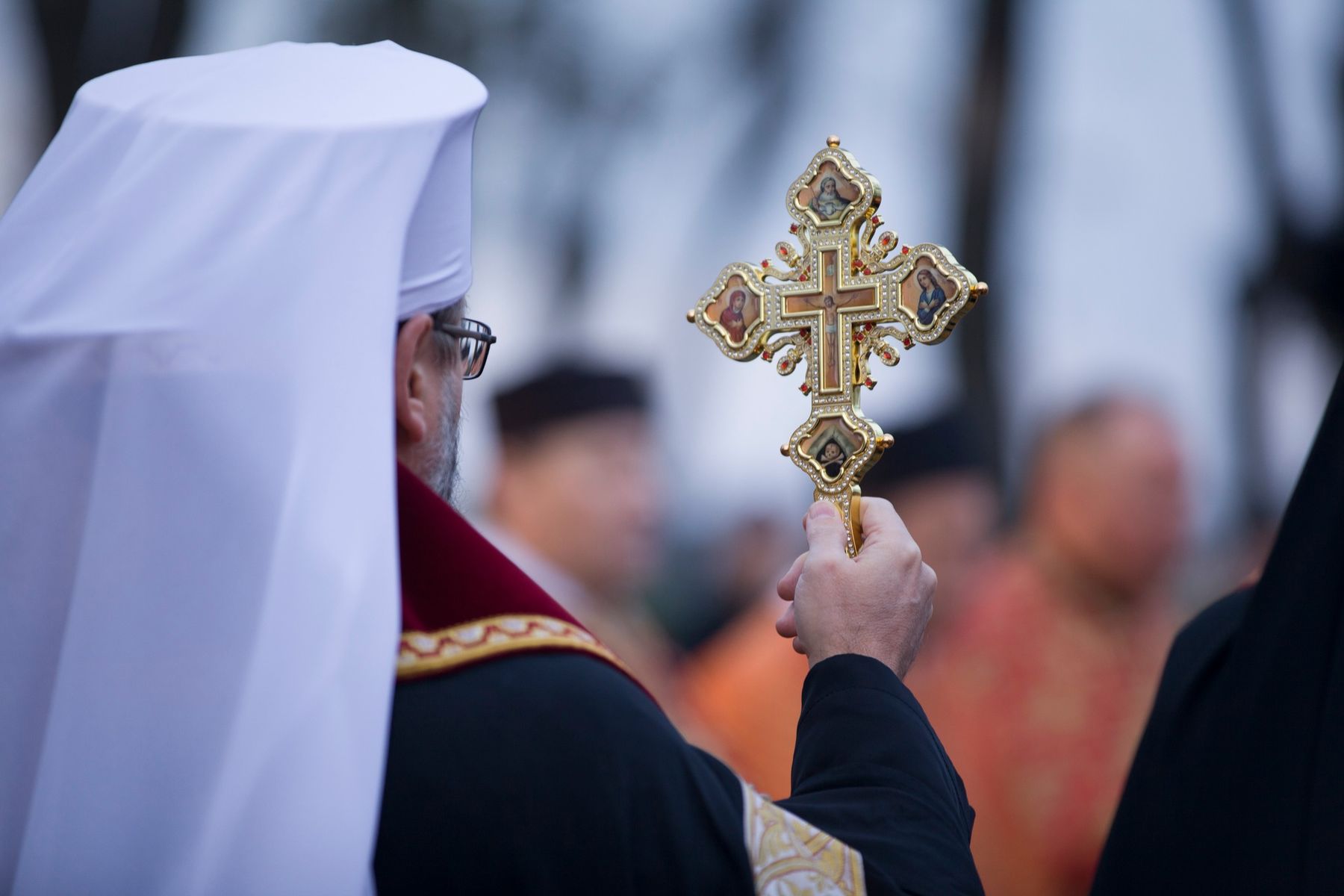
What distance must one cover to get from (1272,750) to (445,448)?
1236 millimetres

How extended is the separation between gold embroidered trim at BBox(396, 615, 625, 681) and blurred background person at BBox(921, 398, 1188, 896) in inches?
173

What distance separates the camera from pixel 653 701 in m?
1.70

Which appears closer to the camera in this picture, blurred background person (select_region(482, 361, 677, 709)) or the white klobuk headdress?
the white klobuk headdress

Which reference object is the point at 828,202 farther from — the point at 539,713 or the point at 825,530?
the point at 539,713

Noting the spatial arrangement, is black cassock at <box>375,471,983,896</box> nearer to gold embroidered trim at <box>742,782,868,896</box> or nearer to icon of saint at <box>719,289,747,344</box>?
gold embroidered trim at <box>742,782,868,896</box>

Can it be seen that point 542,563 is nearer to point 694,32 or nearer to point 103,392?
point 694,32

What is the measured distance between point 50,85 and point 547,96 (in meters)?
2.33

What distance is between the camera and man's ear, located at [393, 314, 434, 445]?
5.85 ft

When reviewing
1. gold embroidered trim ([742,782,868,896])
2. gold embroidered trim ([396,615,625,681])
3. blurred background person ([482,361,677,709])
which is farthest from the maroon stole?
blurred background person ([482,361,677,709])

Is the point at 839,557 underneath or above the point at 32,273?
underneath

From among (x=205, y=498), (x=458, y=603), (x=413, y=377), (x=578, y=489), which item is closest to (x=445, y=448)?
(x=413, y=377)

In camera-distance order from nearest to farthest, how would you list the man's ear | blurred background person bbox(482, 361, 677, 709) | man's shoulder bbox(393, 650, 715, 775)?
man's shoulder bbox(393, 650, 715, 775), the man's ear, blurred background person bbox(482, 361, 677, 709)

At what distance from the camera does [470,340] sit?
76.5 inches

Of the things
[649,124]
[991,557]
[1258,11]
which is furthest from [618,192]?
[1258,11]
